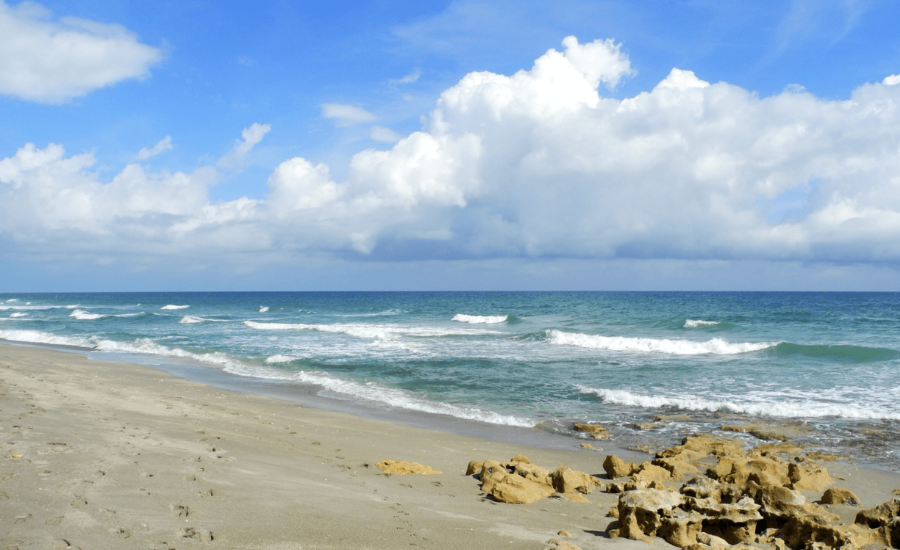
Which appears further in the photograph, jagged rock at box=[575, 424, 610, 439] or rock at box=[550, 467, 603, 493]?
jagged rock at box=[575, 424, 610, 439]

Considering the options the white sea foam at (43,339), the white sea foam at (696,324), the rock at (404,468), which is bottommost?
the white sea foam at (43,339)

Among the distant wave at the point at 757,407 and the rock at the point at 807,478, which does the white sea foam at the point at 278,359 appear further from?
the rock at the point at 807,478

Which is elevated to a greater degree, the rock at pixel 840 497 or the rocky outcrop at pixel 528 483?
the rocky outcrop at pixel 528 483

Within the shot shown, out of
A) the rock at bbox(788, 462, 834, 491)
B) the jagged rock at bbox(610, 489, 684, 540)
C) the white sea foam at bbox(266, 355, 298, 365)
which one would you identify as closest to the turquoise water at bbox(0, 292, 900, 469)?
the white sea foam at bbox(266, 355, 298, 365)

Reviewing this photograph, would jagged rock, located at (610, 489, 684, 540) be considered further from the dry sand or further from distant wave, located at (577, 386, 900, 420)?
distant wave, located at (577, 386, 900, 420)

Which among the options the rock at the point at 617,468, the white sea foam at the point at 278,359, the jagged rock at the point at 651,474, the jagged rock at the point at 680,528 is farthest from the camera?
the white sea foam at the point at 278,359

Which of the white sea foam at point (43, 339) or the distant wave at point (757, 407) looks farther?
the white sea foam at point (43, 339)

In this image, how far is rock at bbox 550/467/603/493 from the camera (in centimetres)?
673

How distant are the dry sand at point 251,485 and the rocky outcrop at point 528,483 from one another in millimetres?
131

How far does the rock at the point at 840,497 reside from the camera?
680 centimetres

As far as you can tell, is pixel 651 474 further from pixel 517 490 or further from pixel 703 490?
pixel 517 490

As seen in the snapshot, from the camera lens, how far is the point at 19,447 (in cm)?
667

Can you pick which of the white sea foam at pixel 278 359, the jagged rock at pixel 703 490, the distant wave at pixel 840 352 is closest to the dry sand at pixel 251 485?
the jagged rock at pixel 703 490

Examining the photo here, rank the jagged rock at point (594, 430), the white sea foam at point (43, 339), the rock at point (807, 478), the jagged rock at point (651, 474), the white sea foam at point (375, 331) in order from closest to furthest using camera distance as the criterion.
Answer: the jagged rock at point (651, 474), the rock at point (807, 478), the jagged rock at point (594, 430), the white sea foam at point (43, 339), the white sea foam at point (375, 331)
